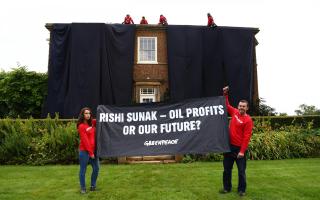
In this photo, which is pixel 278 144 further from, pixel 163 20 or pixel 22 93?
pixel 22 93

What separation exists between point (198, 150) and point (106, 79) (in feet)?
48.6

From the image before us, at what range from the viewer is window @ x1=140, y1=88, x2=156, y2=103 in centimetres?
2361

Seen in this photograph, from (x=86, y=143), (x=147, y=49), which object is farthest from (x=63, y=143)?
(x=147, y=49)

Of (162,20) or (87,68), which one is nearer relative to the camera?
(87,68)

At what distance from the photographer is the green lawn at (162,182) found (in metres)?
8.00

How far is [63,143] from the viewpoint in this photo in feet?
47.1

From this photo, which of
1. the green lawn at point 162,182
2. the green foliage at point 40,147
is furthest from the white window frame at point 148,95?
the green lawn at point 162,182

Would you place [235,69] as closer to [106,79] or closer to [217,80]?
[217,80]

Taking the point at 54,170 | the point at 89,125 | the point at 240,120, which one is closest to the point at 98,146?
the point at 89,125

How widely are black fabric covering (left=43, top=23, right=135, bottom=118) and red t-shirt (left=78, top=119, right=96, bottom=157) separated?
14107 millimetres

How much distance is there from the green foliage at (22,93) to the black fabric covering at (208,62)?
794 centimetres

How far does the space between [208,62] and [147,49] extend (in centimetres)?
388

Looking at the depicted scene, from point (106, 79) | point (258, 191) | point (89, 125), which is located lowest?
point (258, 191)

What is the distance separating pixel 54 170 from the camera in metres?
12.0
